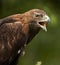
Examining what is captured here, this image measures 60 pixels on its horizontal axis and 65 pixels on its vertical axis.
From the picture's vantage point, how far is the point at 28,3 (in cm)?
2123

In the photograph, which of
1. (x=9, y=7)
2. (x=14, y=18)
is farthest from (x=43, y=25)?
(x=9, y=7)

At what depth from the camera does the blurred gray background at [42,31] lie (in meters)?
20.5

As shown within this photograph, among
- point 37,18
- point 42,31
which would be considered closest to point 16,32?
point 37,18

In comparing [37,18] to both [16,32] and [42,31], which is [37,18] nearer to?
[16,32]

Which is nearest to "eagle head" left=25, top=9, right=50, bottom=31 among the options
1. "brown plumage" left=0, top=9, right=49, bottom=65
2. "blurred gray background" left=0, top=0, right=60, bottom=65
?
"brown plumage" left=0, top=9, right=49, bottom=65

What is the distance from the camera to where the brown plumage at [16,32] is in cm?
1502

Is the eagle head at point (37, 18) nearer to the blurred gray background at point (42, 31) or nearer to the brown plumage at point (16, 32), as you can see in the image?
the brown plumage at point (16, 32)

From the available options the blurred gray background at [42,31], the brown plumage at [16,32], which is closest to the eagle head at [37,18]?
the brown plumage at [16,32]

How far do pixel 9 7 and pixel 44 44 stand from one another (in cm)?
122

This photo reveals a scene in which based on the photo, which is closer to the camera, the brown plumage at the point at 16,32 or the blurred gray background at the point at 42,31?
the brown plumage at the point at 16,32

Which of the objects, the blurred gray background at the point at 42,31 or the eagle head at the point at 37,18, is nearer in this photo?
the eagle head at the point at 37,18

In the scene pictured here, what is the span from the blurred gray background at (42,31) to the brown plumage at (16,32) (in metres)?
5.03

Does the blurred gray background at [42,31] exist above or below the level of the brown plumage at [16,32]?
below

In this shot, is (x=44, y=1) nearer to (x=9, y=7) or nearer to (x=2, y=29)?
(x=9, y=7)
